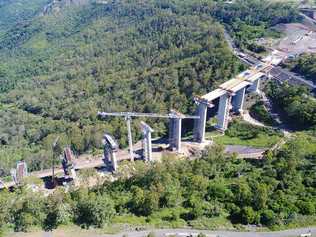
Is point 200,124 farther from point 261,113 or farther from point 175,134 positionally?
point 261,113

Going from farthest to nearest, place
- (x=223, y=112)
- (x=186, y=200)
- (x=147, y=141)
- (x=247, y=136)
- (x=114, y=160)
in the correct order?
1. (x=223, y=112)
2. (x=247, y=136)
3. (x=147, y=141)
4. (x=114, y=160)
5. (x=186, y=200)

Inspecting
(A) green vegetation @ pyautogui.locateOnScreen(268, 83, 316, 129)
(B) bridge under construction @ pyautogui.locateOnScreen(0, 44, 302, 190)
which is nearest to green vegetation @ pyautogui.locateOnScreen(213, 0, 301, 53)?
(B) bridge under construction @ pyautogui.locateOnScreen(0, 44, 302, 190)

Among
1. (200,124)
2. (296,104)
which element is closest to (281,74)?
(296,104)

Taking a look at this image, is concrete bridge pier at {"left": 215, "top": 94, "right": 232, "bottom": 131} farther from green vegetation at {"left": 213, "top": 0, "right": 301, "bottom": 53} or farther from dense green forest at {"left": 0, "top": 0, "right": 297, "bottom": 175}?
green vegetation at {"left": 213, "top": 0, "right": 301, "bottom": 53}

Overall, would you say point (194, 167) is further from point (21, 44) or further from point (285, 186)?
point (21, 44)

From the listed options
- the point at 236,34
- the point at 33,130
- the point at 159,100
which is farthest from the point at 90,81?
the point at 236,34

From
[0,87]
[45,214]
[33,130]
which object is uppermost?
[45,214]

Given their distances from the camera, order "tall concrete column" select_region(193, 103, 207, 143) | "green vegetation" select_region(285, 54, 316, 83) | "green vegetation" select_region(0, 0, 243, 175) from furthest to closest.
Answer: "green vegetation" select_region(285, 54, 316, 83), "green vegetation" select_region(0, 0, 243, 175), "tall concrete column" select_region(193, 103, 207, 143)
